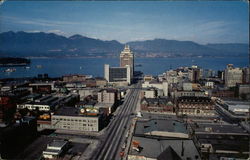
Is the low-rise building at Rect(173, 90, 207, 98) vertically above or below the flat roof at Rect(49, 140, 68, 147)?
above

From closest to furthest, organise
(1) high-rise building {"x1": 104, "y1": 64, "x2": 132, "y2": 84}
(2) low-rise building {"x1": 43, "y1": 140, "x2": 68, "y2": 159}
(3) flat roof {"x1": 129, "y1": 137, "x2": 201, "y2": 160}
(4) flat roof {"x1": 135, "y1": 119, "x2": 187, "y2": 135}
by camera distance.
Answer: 1. (3) flat roof {"x1": 129, "y1": 137, "x2": 201, "y2": 160}
2. (2) low-rise building {"x1": 43, "y1": 140, "x2": 68, "y2": 159}
3. (4) flat roof {"x1": 135, "y1": 119, "x2": 187, "y2": 135}
4. (1) high-rise building {"x1": 104, "y1": 64, "x2": 132, "y2": 84}

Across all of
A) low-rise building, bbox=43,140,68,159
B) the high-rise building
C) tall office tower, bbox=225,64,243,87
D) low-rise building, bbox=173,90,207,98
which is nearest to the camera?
low-rise building, bbox=43,140,68,159

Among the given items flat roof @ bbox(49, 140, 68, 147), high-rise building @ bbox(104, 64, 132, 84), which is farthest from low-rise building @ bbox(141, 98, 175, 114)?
high-rise building @ bbox(104, 64, 132, 84)

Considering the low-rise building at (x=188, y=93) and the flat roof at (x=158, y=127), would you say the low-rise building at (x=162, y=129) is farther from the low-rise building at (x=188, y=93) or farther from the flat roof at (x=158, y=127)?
the low-rise building at (x=188, y=93)

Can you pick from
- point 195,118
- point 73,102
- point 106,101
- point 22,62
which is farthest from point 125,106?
point 22,62

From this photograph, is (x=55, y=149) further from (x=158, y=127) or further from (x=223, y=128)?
(x=223, y=128)

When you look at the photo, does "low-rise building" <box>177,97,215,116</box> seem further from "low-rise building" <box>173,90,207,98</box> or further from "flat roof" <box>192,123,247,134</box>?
"low-rise building" <box>173,90,207,98</box>

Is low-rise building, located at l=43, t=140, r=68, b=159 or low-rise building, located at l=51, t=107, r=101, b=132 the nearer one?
low-rise building, located at l=43, t=140, r=68, b=159

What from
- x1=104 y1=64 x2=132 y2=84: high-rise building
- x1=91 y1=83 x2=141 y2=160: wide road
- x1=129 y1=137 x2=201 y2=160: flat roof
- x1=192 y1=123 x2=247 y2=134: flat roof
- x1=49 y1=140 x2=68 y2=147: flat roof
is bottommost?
x1=91 y1=83 x2=141 y2=160: wide road
